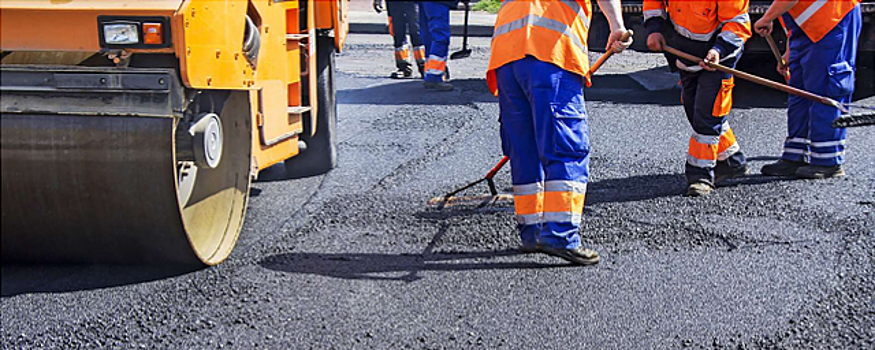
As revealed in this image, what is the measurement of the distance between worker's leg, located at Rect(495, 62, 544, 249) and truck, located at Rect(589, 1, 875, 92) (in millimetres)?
4488

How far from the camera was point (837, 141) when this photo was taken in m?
5.59

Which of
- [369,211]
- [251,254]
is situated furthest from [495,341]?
[369,211]

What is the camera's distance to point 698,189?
17.0 ft

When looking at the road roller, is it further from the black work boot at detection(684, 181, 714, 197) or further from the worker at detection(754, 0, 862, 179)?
the worker at detection(754, 0, 862, 179)

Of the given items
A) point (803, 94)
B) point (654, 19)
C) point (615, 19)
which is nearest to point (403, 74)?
point (654, 19)

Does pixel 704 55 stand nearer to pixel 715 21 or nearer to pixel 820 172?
pixel 715 21

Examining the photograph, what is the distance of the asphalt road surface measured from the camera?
3.22m

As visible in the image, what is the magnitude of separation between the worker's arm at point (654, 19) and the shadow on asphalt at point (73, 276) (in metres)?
2.98

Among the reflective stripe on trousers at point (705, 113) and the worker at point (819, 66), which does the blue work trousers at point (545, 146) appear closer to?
the reflective stripe on trousers at point (705, 113)

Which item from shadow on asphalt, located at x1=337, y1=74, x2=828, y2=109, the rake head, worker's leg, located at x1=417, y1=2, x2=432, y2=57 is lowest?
shadow on asphalt, located at x1=337, y1=74, x2=828, y2=109

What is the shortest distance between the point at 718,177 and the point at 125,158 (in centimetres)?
364

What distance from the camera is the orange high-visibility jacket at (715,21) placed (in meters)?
5.10

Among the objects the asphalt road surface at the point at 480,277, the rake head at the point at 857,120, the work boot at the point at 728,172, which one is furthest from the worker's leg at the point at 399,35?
the rake head at the point at 857,120

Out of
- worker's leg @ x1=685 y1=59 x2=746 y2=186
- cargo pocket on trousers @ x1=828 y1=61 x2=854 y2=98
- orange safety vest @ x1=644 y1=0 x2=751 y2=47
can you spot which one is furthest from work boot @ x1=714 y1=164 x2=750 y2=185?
orange safety vest @ x1=644 y1=0 x2=751 y2=47
